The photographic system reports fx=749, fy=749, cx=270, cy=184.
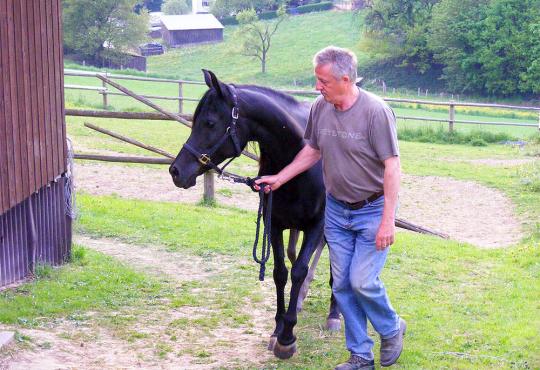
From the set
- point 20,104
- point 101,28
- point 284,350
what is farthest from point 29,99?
point 101,28

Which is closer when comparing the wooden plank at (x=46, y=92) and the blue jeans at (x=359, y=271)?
the blue jeans at (x=359, y=271)

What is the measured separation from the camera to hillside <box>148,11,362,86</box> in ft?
180

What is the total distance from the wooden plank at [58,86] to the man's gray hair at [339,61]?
3.58 m

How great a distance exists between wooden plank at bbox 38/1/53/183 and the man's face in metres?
3.36

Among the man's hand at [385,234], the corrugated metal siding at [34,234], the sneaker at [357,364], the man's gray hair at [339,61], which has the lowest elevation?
A: the sneaker at [357,364]

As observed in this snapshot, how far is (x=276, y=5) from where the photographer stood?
248 ft

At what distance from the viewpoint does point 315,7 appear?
2943 inches

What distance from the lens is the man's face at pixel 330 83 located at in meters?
4.14

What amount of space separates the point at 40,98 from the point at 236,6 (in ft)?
235

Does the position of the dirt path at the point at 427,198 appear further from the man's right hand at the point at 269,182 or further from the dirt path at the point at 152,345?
the man's right hand at the point at 269,182

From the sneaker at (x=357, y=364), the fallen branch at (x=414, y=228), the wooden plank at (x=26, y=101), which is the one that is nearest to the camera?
the sneaker at (x=357, y=364)

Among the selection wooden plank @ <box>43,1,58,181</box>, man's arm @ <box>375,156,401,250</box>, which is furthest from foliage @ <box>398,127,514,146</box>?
man's arm @ <box>375,156,401,250</box>

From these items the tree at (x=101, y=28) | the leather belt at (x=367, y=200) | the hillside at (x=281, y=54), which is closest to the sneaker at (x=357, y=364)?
the leather belt at (x=367, y=200)

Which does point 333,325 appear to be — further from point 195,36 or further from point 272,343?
point 195,36
